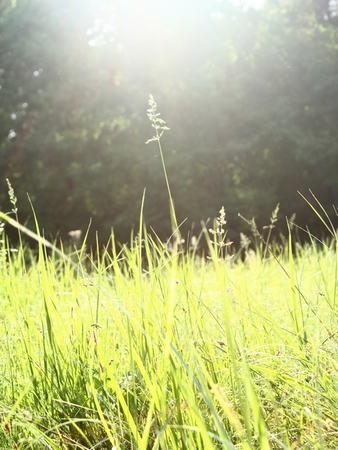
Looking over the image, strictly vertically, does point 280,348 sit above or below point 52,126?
below

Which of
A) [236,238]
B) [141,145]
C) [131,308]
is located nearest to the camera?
[131,308]

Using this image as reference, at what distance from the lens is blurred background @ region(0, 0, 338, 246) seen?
16.0 meters

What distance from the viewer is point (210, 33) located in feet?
54.6

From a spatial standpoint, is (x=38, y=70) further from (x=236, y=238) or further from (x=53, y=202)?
(x=236, y=238)

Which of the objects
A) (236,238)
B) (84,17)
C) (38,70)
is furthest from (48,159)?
(236,238)

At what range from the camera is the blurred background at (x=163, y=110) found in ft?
52.5

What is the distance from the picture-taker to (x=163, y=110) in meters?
16.3

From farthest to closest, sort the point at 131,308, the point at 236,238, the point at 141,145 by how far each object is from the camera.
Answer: the point at 141,145 → the point at 236,238 → the point at 131,308

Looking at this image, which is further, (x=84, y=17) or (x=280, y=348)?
(x=84, y=17)

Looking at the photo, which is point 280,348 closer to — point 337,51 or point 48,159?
point 48,159

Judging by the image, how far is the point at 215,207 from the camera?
16.3 metres

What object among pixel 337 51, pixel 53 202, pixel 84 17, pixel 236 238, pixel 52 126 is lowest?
pixel 236 238

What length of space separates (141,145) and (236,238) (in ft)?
14.6

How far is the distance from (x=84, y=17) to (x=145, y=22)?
216 cm
